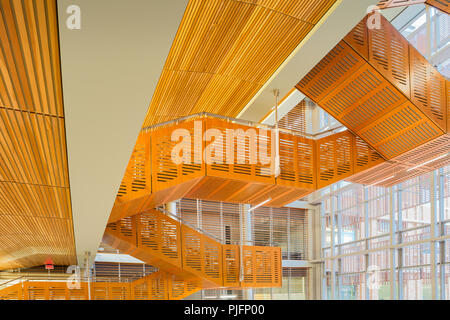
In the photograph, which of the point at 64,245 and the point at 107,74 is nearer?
the point at 107,74

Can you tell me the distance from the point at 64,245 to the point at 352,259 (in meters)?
12.5

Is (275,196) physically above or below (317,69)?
below

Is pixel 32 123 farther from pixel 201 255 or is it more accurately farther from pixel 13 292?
pixel 13 292

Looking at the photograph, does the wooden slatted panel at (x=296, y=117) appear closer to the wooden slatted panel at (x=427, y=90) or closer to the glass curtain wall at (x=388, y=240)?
the glass curtain wall at (x=388, y=240)

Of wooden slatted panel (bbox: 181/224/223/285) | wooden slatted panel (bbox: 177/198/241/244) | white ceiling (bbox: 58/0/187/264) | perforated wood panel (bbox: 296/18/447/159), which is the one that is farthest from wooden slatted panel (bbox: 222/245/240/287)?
white ceiling (bbox: 58/0/187/264)

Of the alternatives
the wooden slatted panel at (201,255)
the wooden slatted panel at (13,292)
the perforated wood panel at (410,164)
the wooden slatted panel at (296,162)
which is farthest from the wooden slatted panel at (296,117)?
the wooden slatted panel at (13,292)

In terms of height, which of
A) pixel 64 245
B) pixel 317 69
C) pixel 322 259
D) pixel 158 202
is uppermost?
pixel 317 69

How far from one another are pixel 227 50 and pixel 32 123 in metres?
4.22

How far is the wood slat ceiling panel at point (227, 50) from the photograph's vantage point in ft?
22.3

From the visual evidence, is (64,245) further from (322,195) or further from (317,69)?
(322,195)

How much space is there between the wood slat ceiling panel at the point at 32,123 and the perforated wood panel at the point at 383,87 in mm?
5700
